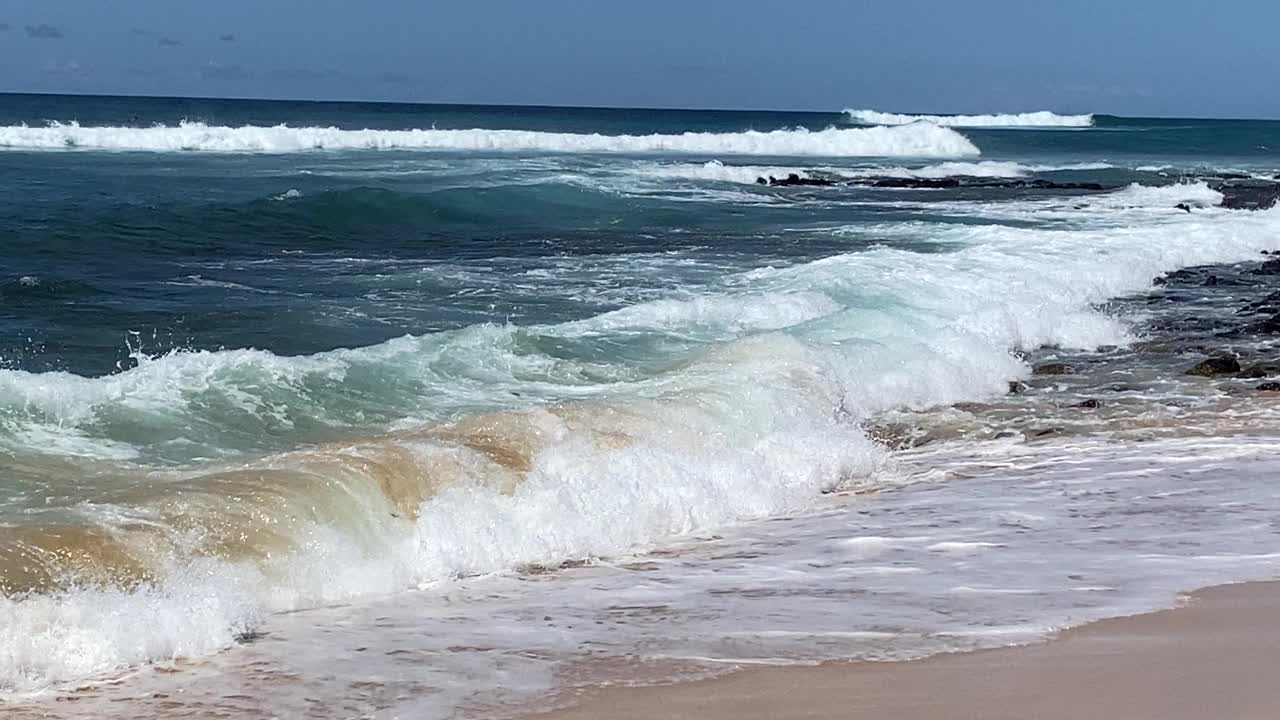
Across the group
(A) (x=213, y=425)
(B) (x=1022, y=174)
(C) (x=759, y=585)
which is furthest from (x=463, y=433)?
(B) (x=1022, y=174)

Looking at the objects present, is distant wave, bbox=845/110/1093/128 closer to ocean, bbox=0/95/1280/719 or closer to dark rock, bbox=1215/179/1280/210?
dark rock, bbox=1215/179/1280/210

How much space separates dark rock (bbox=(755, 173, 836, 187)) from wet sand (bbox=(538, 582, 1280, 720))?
34839mm

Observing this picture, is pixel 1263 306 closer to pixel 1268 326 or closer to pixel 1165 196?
pixel 1268 326

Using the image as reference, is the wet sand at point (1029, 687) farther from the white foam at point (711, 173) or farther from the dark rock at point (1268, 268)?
the white foam at point (711, 173)

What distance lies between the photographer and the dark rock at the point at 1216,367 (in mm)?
12445

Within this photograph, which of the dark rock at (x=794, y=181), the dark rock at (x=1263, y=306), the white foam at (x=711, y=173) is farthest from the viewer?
the white foam at (x=711, y=173)

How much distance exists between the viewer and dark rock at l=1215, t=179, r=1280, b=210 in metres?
31.7

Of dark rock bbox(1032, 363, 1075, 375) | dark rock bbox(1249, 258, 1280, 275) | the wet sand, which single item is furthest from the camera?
dark rock bbox(1249, 258, 1280, 275)

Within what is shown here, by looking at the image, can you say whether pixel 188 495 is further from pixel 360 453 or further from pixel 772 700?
pixel 772 700

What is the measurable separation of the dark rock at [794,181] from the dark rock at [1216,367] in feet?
89.7

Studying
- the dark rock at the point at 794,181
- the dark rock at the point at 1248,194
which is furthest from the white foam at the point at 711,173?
the dark rock at the point at 1248,194

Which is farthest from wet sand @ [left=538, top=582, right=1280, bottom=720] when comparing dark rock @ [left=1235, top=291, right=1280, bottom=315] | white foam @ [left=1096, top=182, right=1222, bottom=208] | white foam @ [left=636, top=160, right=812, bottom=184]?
white foam @ [left=636, top=160, right=812, bottom=184]

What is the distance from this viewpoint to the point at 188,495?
6.85 m

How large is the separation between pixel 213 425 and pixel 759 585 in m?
3.91
